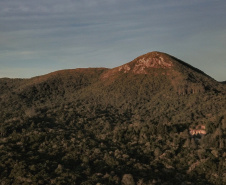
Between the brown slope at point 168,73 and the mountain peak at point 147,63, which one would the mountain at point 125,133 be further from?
the mountain peak at point 147,63

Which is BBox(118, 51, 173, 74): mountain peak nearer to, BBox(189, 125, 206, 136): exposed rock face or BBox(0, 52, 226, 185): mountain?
BBox(0, 52, 226, 185): mountain

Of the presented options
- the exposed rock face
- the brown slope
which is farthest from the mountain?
the brown slope

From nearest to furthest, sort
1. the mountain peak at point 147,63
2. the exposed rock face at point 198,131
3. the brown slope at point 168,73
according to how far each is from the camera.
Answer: the exposed rock face at point 198,131 → the brown slope at point 168,73 → the mountain peak at point 147,63

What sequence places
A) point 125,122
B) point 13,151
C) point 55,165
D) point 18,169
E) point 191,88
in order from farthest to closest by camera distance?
point 191,88, point 125,122, point 13,151, point 55,165, point 18,169

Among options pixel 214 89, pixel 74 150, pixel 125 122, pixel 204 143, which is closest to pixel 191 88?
pixel 214 89

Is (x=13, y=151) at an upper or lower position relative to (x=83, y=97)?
lower

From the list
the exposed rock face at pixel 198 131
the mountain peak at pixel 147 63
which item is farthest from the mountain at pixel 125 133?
the mountain peak at pixel 147 63

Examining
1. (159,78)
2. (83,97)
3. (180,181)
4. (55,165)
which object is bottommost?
(180,181)

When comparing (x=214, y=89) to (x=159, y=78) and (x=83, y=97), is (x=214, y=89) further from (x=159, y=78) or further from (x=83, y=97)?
(x=83, y=97)
